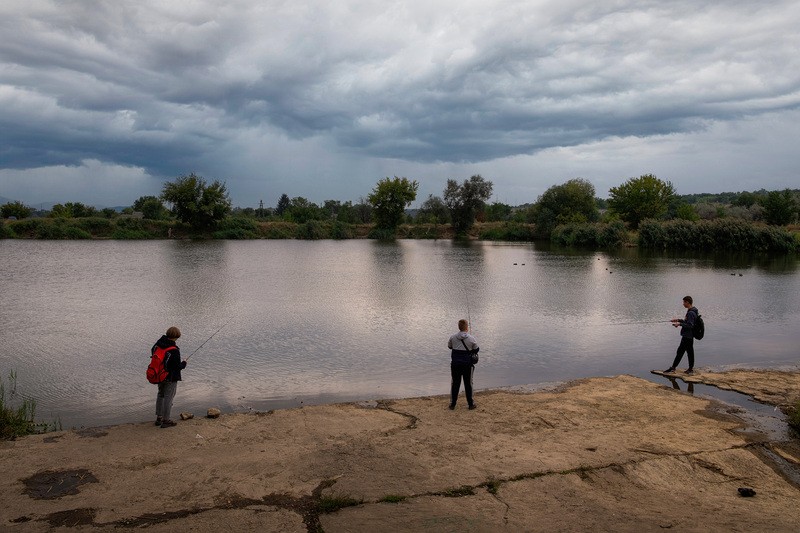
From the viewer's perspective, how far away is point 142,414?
11297 mm

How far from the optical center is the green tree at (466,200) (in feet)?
334

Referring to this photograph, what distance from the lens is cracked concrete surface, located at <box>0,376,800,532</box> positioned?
6512 mm

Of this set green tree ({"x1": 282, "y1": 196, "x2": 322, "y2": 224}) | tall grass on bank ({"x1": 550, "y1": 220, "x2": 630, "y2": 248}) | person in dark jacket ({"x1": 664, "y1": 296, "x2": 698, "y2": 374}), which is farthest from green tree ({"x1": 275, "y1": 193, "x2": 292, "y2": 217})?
person in dark jacket ({"x1": 664, "y1": 296, "x2": 698, "y2": 374})

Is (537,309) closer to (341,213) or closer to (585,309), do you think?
(585,309)

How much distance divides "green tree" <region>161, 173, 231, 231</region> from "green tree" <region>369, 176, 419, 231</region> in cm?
2538

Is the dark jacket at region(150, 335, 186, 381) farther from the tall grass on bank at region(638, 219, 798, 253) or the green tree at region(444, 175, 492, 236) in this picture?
the green tree at region(444, 175, 492, 236)

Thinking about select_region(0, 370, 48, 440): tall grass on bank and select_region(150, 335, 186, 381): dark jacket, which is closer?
select_region(0, 370, 48, 440): tall grass on bank

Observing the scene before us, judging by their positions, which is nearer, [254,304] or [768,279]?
[254,304]

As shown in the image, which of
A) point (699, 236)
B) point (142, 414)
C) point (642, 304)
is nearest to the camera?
point (142, 414)

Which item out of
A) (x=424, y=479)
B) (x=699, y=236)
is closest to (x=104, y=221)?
(x=699, y=236)

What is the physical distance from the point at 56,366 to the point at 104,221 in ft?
246

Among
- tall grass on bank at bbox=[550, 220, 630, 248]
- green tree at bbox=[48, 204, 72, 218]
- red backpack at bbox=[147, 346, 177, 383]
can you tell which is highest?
green tree at bbox=[48, 204, 72, 218]

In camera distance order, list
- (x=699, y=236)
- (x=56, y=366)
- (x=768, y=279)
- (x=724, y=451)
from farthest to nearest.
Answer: (x=699, y=236), (x=768, y=279), (x=56, y=366), (x=724, y=451)

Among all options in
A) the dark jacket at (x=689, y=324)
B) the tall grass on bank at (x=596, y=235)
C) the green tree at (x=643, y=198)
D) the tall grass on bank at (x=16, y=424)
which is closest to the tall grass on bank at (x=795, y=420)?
the dark jacket at (x=689, y=324)
